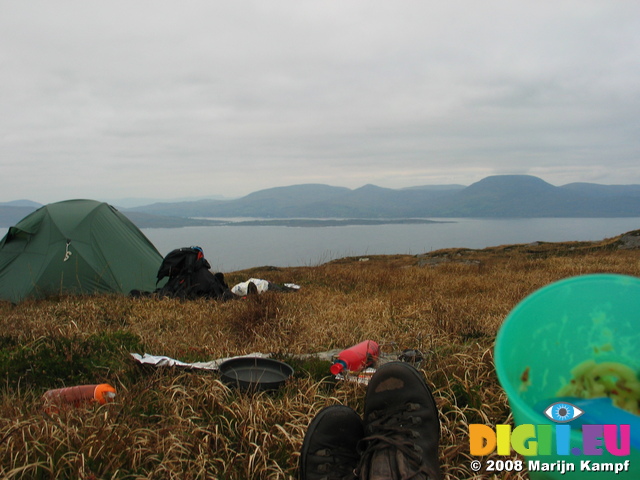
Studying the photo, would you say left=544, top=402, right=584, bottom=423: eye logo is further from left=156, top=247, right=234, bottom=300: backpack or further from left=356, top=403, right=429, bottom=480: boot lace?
left=156, top=247, right=234, bottom=300: backpack

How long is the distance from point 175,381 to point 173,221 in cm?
20134

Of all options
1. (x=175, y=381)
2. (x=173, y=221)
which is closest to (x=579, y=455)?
(x=175, y=381)

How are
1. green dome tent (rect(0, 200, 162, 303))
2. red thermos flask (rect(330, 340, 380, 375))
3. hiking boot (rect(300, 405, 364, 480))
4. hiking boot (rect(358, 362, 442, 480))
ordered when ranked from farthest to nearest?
green dome tent (rect(0, 200, 162, 303)) < red thermos flask (rect(330, 340, 380, 375)) < hiking boot (rect(300, 405, 364, 480)) < hiking boot (rect(358, 362, 442, 480))

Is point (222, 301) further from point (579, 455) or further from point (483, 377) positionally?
point (579, 455)

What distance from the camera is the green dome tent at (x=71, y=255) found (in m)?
8.62

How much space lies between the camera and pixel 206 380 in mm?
3049

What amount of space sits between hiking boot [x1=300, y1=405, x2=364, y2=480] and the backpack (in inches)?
207

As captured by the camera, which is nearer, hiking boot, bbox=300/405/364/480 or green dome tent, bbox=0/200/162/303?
hiking boot, bbox=300/405/364/480

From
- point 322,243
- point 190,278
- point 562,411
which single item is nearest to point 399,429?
point 562,411

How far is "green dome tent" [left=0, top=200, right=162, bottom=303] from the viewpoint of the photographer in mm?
8625

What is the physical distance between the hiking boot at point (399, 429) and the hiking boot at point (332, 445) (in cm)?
9

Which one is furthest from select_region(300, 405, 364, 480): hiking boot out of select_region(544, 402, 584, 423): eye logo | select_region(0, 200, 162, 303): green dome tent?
select_region(0, 200, 162, 303): green dome tent

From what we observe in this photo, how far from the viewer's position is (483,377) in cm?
303

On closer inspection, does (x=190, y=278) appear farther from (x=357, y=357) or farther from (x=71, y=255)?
(x=357, y=357)
